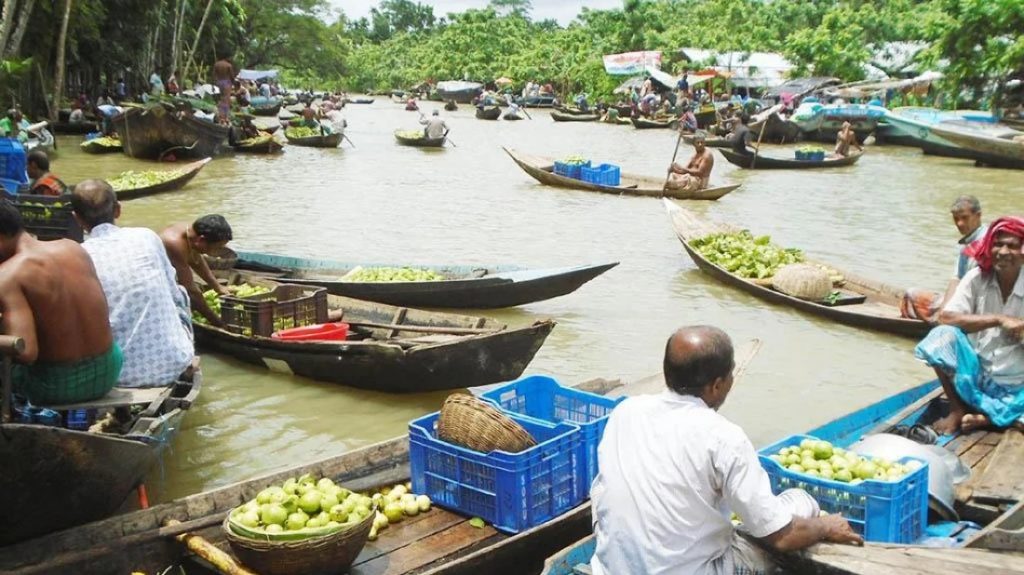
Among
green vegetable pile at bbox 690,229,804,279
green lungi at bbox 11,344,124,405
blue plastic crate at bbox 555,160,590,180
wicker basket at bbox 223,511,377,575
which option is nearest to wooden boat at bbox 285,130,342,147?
blue plastic crate at bbox 555,160,590,180

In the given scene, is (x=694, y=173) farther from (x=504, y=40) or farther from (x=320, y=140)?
(x=504, y=40)

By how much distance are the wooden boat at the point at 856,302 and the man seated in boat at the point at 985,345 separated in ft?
8.83

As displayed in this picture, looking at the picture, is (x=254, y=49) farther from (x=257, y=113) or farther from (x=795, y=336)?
(x=795, y=336)

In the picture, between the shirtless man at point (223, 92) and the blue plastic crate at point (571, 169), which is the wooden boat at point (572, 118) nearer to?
the shirtless man at point (223, 92)

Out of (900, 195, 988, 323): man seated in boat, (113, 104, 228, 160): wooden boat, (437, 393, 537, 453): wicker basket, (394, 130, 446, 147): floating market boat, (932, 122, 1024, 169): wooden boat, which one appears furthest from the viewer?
(394, 130, 446, 147): floating market boat

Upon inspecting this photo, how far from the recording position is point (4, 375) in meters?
3.37

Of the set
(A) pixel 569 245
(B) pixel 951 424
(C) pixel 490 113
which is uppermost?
(B) pixel 951 424

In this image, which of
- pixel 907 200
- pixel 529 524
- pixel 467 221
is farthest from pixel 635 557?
pixel 907 200

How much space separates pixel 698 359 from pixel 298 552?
4.93ft

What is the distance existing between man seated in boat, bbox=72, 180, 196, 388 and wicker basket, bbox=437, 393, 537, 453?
68.1 inches

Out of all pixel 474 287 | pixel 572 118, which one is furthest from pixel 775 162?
pixel 572 118

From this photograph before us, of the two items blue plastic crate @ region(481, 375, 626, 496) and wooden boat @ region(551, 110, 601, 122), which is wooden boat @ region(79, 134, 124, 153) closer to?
blue plastic crate @ region(481, 375, 626, 496)

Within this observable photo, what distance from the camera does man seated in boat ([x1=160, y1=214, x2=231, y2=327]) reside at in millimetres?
5609

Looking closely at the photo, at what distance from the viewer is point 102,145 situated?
20.2 meters
